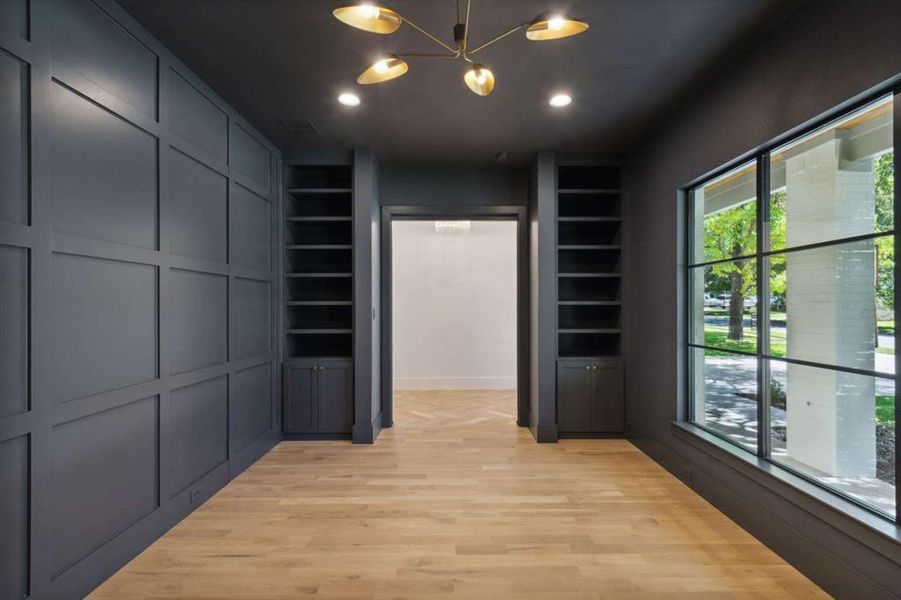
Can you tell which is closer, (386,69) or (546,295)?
(386,69)

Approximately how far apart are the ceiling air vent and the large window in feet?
9.50

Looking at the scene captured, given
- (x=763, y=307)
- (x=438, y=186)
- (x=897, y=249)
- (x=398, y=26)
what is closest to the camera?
Result: (x=897, y=249)

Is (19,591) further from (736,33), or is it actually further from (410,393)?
(410,393)

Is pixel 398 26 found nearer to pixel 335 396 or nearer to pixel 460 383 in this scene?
pixel 335 396

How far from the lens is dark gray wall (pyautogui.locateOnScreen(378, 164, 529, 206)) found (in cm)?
422

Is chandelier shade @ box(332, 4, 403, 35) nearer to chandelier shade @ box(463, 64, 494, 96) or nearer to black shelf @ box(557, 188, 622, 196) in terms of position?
chandelier shade @ box(463, 64, 494, 96)

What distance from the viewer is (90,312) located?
1.85 m

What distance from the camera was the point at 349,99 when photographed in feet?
9.34

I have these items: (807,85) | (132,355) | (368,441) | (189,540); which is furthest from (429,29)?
(368,441)

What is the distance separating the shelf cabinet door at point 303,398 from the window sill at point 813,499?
120 inches

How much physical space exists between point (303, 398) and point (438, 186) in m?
2.38

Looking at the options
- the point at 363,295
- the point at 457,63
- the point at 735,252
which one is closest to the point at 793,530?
the point at 735,252

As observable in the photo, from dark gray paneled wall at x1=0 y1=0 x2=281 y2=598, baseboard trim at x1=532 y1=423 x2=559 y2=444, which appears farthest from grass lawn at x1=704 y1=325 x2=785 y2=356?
dark gray paneled wall at x1=0 y1=0 x2=281 y2=598

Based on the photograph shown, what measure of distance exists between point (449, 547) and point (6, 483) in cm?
179
